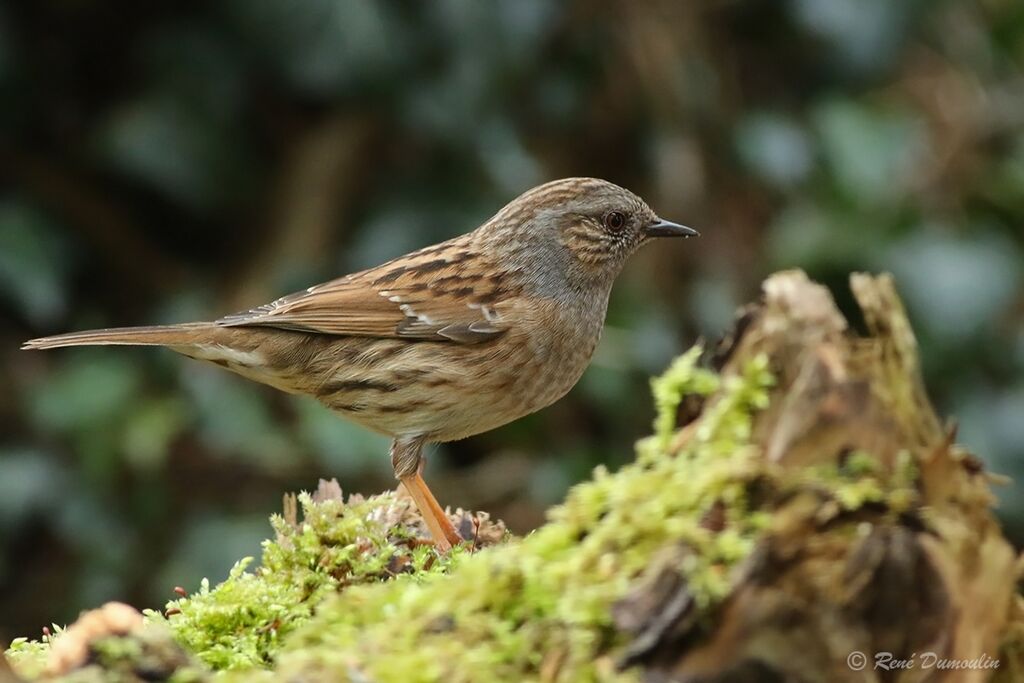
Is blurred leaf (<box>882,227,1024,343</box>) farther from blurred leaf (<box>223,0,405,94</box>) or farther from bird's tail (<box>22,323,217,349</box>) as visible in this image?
bird's tail (<box>22,323,217,349</box>)

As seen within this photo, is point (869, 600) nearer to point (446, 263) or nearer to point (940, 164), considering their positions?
point (446, 263)

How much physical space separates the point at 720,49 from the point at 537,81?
1711 millimetres

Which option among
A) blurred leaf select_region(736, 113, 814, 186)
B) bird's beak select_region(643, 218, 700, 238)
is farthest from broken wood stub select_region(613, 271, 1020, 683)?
blurred leaf select_region(736, 113, 814, 186)

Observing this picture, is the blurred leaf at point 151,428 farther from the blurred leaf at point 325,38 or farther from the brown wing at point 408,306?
the blurred leaf at point 325,38

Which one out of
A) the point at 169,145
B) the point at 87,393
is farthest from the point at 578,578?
the point at 169,145

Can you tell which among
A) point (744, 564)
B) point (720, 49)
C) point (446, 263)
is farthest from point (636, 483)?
point (720, 49)

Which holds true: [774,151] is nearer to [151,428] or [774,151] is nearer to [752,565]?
[151,428]

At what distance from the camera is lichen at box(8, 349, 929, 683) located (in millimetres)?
2404

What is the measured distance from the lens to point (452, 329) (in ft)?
16.5

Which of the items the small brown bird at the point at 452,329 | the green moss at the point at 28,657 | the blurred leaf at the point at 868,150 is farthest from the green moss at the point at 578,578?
the blurred leaf at the point at 868,150

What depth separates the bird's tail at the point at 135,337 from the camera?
4.96 meters

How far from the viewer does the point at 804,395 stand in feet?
8.13

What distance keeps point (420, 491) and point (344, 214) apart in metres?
2.51

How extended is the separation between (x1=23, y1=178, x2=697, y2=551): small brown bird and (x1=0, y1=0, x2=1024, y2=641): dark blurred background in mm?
882
